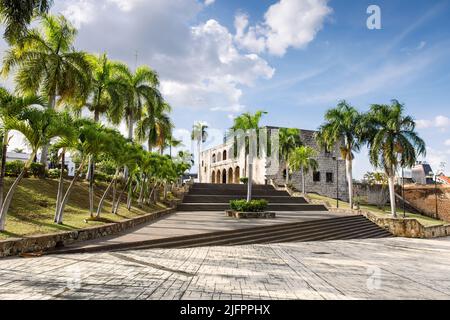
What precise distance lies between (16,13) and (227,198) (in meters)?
21.9

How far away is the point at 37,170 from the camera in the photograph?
1794 cm

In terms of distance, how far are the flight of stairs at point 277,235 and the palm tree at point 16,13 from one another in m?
8.04

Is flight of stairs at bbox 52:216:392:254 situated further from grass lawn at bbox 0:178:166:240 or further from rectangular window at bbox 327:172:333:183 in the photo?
rectangular window at bbox 327:172:333:183

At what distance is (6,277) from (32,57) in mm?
16235

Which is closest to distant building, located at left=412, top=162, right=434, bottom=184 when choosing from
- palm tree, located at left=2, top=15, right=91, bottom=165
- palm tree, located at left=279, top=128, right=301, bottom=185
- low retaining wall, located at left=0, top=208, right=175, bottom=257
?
palm tree, located at left=279, top=128, right=301, bottom=185

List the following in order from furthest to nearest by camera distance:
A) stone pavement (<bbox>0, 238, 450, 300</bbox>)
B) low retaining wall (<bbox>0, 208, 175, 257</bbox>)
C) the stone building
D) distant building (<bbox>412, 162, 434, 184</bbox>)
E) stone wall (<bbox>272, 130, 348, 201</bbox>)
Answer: distant building (<bbox>412, 162, 434, 184</bbox>) < stone wall (<bbox>272, 130, 348, 201</bbox>) < the stone building < low retaining wall (<bbox>0, 208, 175, 257</bbox>) < stone pavement (<bbox>0, 238, 450, 300</bbox>)

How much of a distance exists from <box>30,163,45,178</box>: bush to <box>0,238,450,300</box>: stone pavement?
12219 millimetres

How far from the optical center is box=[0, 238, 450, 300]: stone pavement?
527cm

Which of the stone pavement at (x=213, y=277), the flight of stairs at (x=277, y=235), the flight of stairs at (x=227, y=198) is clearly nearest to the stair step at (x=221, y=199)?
the flight of stairs at (x=227, y=198)

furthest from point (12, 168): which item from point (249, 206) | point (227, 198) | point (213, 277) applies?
point (227, 198)

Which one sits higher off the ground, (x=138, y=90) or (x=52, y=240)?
(x=138, y=90)

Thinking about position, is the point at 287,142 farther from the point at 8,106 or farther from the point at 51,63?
the point at 8,106

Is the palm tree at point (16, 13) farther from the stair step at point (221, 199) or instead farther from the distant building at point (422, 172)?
the distant building at point (422, 172)
